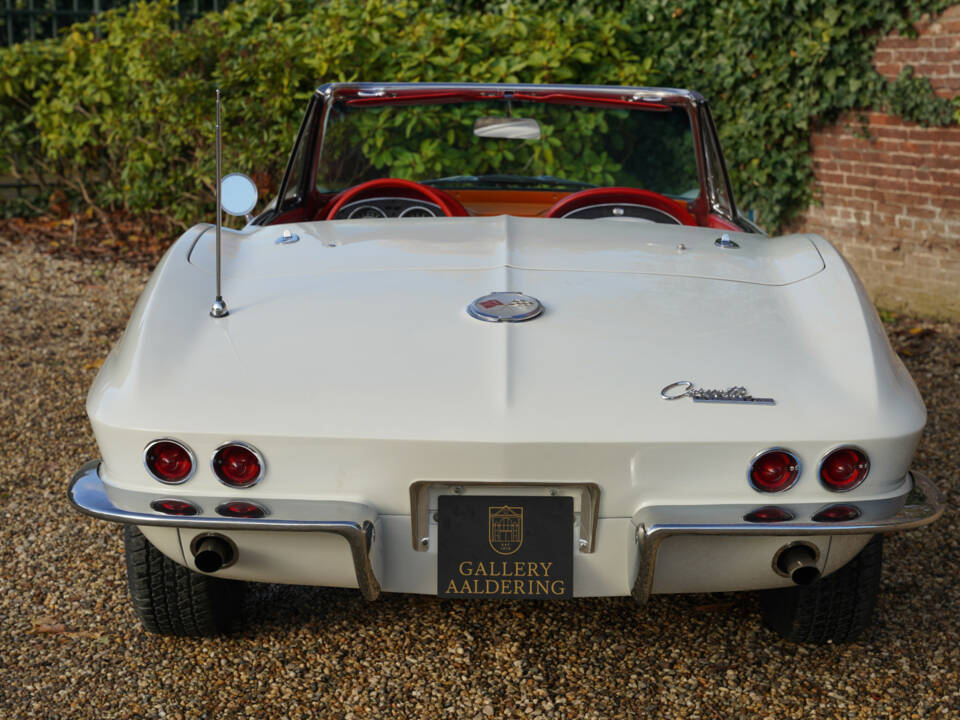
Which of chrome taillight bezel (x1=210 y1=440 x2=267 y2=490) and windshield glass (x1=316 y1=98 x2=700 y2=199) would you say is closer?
chrome taillight bezel (x1=210 y1=440 x2=267 y2=490)

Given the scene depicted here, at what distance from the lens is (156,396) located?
2.32 metres

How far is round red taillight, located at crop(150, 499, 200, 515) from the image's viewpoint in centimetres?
231

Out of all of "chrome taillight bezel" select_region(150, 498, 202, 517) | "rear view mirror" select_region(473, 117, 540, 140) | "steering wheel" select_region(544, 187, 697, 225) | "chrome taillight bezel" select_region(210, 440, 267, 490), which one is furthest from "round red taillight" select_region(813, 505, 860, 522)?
"rear view mirror" select_region(473, 117, 540, 140)

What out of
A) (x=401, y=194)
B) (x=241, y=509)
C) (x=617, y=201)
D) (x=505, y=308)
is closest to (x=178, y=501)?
(x=241, y=509)

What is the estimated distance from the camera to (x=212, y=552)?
7.81ft

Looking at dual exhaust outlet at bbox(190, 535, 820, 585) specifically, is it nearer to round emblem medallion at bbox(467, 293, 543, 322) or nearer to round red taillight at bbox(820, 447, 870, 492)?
round red taillight at bbox(820, 447, 870, 492)

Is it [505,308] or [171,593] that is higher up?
[505,308]

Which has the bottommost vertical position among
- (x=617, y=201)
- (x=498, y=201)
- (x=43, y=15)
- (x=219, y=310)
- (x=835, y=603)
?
(x=835, y=603)

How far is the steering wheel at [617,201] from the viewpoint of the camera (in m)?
3.58

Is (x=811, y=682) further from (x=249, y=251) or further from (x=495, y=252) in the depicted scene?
(x=249, y=251)

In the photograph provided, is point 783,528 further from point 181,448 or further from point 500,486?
point 181,448

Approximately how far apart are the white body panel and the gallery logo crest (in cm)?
9

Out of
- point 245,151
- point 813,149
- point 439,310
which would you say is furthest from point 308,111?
point 813,149

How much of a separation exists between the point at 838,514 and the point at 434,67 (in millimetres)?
5376
